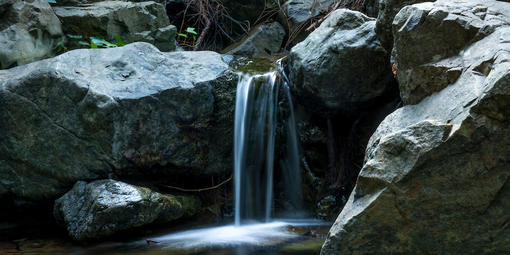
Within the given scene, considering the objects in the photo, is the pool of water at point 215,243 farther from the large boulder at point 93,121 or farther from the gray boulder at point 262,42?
the gray boulder at point 262,42

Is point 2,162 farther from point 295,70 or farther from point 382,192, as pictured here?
point 382,192

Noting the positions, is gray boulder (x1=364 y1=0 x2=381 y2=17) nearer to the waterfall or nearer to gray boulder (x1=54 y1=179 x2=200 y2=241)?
the waterfall

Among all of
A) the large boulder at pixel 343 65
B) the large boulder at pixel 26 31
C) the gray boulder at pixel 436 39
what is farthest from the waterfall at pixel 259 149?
the large boulder at pixel 26 31

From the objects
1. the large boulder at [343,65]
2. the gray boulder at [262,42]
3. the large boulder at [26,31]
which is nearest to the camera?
the large boulder at [343,65]

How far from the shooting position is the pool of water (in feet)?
11.4

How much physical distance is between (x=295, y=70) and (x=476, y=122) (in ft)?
8.69

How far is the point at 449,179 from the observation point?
2.06 m

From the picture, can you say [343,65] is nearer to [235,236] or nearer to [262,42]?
[235,236]

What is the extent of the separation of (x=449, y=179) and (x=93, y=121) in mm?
3149

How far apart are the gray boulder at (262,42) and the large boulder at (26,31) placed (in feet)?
8.45

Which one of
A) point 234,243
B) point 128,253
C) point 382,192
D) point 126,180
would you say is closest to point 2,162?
point 126,180

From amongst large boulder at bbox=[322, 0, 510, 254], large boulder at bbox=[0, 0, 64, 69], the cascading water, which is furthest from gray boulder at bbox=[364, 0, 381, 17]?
large boulder at bbox=[0, 0, 64, 69]

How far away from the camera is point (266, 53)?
22.8 ft

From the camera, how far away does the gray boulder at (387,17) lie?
3391 mm
